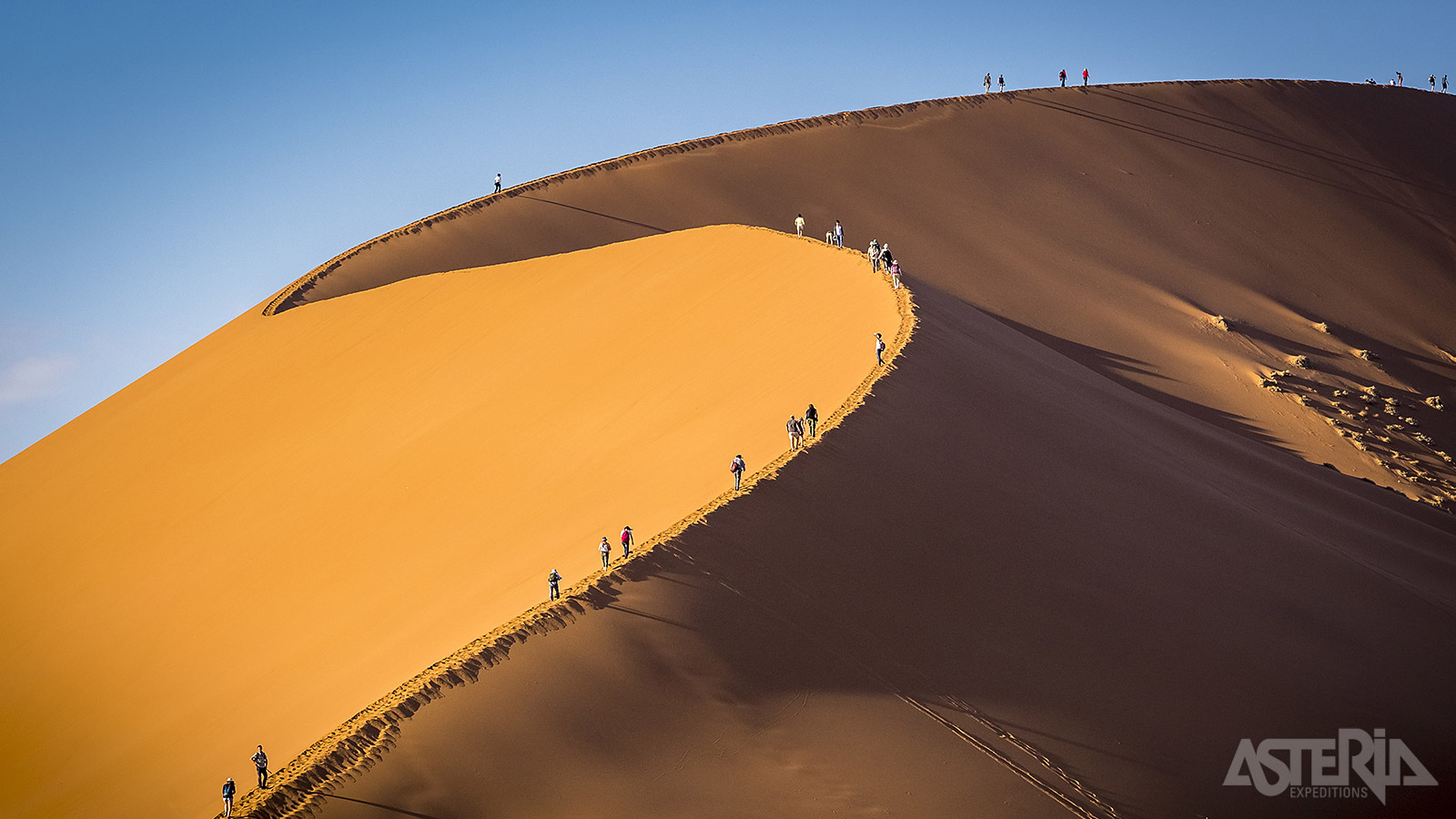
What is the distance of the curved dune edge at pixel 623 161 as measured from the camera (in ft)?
A: 120

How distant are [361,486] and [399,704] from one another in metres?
10.3

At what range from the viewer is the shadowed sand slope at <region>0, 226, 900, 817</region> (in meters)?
14.8

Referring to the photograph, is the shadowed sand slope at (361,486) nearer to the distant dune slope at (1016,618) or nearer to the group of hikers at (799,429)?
the group of hikers at (799,429)

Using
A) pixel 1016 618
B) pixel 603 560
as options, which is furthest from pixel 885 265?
pixel 603 560

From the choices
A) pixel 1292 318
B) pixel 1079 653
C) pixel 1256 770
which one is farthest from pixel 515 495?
pixel 1292 318

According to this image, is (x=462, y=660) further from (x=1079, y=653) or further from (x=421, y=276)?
(x=421, y=276)

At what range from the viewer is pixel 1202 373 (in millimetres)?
28703

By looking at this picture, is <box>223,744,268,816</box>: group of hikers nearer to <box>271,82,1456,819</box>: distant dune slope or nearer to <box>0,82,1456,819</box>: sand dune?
<box>0,82,1456,819</box>: sand dune

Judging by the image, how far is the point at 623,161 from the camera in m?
42.1

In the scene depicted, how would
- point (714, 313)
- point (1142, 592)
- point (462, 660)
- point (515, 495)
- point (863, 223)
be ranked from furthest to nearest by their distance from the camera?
point (863, 223) < point (714, 313) < point (515, 495) < point (1142, 592) < point (462, 660)

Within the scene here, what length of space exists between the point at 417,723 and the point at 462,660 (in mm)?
828

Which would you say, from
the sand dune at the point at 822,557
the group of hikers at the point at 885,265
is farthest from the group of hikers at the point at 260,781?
the group of hikers at the point at 885,265

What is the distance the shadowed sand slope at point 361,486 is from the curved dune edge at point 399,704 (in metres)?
1.40

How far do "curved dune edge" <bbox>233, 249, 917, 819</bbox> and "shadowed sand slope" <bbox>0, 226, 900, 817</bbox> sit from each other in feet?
4.58
